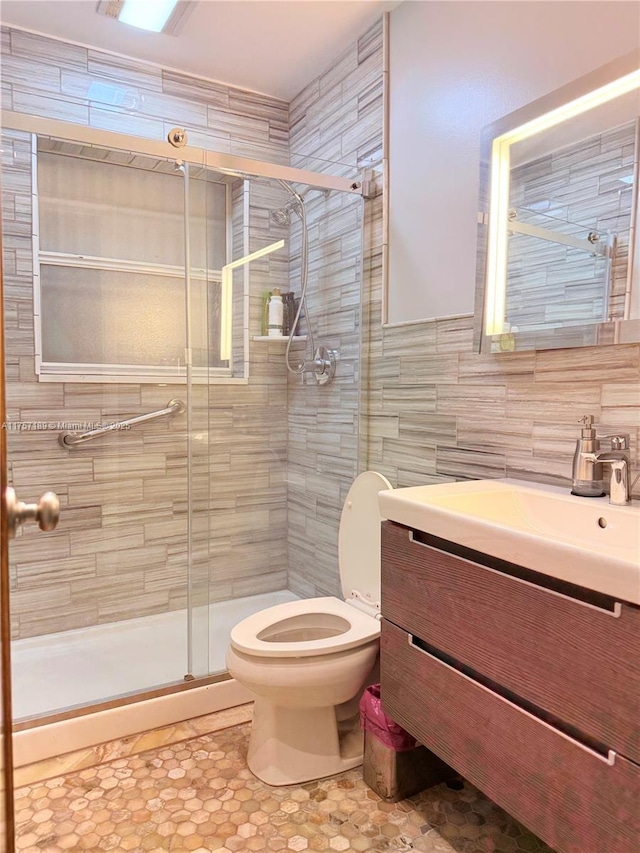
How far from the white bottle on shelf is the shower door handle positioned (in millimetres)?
1691

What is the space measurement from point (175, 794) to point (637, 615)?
136 cm

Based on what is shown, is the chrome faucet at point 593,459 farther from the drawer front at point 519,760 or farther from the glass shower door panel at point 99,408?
the glass shower door panel at point 99,408

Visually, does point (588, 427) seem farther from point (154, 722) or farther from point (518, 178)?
point (154, 722)

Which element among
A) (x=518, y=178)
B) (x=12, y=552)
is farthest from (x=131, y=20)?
(x=12, y=552)

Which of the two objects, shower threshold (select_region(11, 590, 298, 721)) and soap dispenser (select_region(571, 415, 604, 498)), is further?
shower threshold (select_region(11, 590, 298, 721))

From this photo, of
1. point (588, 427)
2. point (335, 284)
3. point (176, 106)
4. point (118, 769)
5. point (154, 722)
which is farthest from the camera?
point (176, 106)

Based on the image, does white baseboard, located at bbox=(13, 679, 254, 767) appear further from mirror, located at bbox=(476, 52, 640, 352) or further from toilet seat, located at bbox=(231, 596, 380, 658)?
mirror, located at bbox=(476, 52, 640, 352)

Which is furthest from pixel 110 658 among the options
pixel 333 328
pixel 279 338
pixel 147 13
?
pixel 147 13

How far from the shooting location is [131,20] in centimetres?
218

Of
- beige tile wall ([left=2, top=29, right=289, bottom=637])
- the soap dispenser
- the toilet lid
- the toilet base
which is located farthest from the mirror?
the toilet base

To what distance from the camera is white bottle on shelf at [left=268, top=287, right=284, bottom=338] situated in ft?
7.76

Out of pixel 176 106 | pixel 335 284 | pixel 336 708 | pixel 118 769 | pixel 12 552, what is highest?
pixel 176 106

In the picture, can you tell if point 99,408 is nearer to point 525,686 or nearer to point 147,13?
point 147,13

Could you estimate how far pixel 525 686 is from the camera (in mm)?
1092
